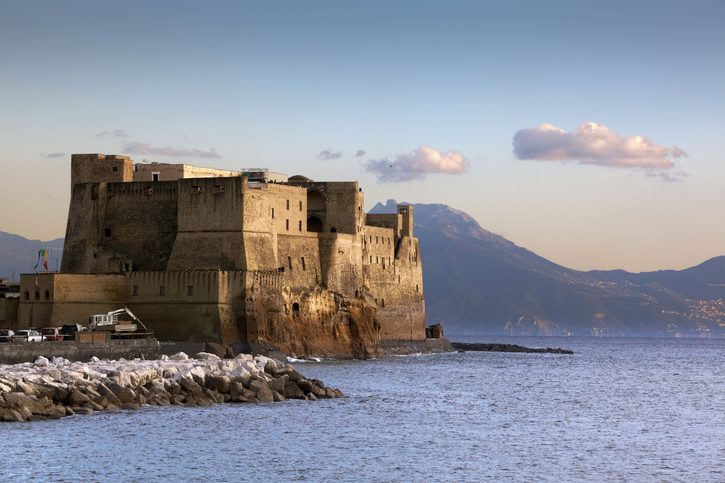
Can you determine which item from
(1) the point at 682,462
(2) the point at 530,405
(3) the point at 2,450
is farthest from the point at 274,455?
(2) the point at 530,405

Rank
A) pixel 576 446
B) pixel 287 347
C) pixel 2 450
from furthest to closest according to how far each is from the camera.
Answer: pixel 287 347 → pixel 576 446 → pixel 2 450

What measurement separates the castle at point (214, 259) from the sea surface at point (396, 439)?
1031 centimetres

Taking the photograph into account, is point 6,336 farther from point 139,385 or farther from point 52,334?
point 139,385

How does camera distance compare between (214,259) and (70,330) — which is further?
(214,259)

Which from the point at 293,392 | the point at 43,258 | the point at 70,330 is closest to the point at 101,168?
the point at 43,258

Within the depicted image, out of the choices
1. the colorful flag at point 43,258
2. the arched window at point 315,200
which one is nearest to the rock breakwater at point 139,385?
the colorful flag at point 43,258

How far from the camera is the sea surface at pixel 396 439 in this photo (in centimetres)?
3656

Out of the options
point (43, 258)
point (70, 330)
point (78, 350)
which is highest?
point (43, 258)

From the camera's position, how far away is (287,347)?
74188 mm

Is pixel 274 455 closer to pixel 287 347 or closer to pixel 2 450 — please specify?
pixel 2 450

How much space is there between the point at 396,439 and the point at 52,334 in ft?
73.9

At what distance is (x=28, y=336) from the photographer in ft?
198

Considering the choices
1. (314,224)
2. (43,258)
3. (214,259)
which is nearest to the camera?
(214,259)

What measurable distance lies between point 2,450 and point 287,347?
37.0 metres
